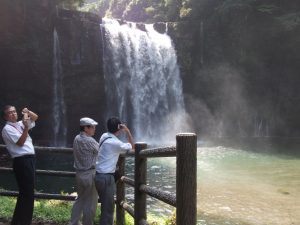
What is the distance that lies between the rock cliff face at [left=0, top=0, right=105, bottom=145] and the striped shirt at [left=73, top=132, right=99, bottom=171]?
69.6 feet

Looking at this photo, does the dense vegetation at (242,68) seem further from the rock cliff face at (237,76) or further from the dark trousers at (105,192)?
the dark trousers at (105,192)

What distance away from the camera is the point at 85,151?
212 inches

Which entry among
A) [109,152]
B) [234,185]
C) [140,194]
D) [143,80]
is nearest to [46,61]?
[143,80]

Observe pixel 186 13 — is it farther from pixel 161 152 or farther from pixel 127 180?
pixel 161 152

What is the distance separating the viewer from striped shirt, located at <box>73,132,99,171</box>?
5.38 m

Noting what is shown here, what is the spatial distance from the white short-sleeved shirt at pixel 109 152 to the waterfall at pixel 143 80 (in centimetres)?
2362

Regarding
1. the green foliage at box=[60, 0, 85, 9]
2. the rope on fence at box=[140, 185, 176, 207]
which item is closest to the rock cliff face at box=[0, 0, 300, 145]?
the green foliage at box=[60, 0, 85, 9]

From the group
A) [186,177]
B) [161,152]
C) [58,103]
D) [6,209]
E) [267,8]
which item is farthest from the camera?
[267,8]


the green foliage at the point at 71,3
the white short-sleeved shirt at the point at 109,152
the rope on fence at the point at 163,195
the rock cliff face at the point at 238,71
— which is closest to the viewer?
the rope on fence at the point at 163,195

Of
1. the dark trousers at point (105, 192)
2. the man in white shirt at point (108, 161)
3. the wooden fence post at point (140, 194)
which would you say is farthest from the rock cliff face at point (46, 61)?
the wooden fence post at point (140, 194)

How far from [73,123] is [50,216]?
70.8ft

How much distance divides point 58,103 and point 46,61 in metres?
2.94

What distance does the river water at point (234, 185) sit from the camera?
387 inches

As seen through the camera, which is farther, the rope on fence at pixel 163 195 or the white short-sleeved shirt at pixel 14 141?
the white short-sleeved shirt at pixel 14 141
